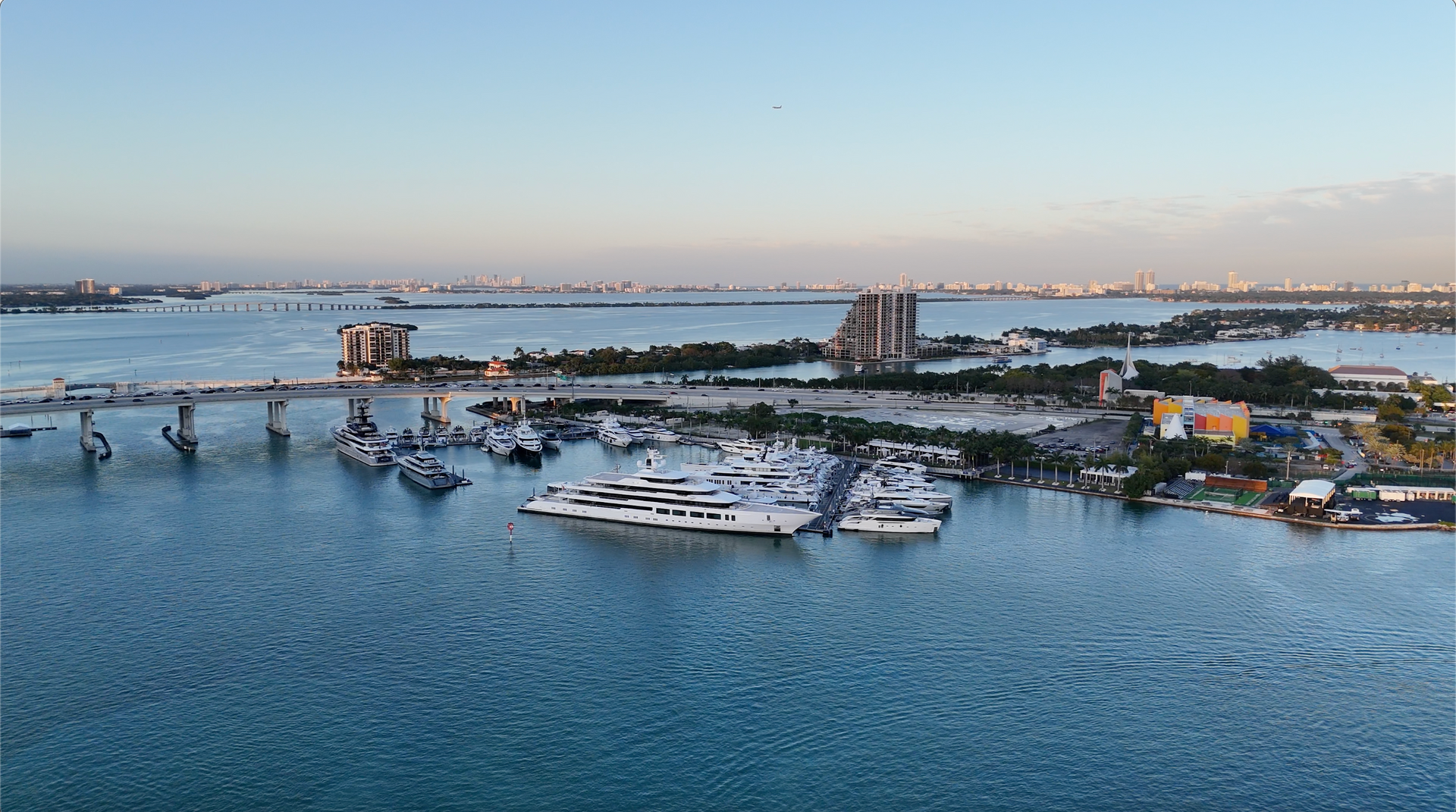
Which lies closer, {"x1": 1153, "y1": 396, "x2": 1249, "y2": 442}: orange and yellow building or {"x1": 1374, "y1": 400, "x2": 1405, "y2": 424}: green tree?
{"x1": 1153, "y1": 396, "x2": 1249, "y2": 442}: orange and yellow building

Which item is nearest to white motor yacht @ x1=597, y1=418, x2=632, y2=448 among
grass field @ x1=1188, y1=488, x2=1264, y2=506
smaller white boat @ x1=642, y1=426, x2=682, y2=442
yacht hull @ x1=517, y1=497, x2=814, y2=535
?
smaller white boat @ x1=642, y1=426, x2=682, y2=442

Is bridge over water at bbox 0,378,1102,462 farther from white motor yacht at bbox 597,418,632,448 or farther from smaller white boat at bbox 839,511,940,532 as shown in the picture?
smaller white boat at bbox 839,511,940,532

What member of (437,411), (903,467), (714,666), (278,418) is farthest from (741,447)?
(278,418)

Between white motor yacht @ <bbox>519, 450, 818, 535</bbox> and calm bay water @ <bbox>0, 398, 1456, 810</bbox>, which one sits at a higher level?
white motor yacht @ <bbox>519, 450, 818, 535</bbox>

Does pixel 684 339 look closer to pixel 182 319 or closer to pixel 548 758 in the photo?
pixel 182 319

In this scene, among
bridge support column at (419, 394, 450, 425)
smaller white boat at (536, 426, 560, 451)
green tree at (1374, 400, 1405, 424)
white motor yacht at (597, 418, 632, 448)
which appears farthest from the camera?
bridge support column at (419, 394, 450, 425)

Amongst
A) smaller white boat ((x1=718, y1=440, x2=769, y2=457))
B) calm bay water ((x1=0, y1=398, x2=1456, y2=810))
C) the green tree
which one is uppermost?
the green tree

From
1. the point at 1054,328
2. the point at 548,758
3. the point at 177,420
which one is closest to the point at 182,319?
the point at 177,420

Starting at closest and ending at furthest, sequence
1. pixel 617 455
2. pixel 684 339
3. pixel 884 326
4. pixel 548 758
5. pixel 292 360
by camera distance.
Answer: pixel 548 758 < pixel 617 455 < pixel 292 360 < pixel 884 326 < pixel 684 339
